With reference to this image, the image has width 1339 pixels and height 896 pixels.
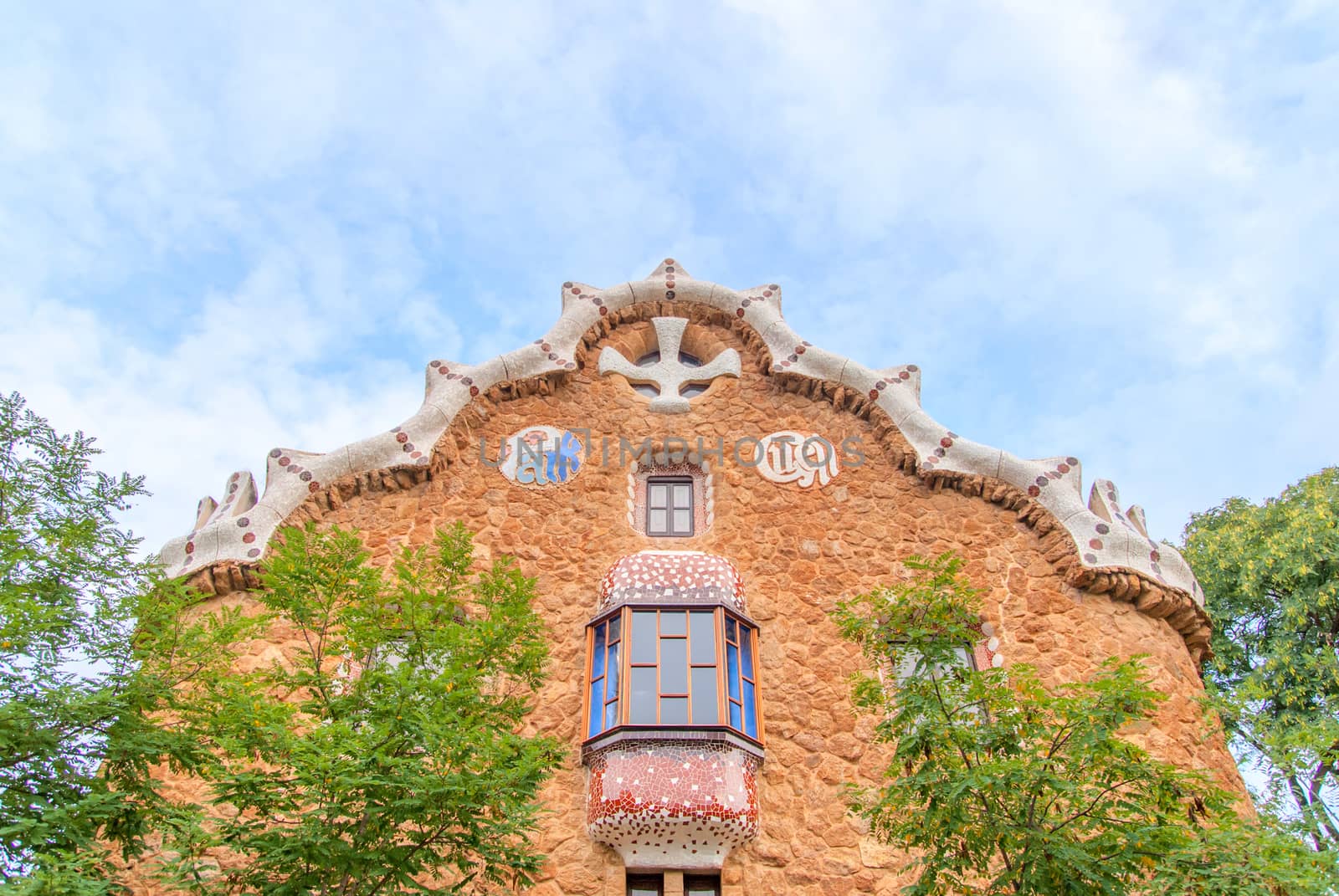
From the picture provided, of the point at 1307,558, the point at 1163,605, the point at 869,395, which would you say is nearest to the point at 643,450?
the point at 869,395

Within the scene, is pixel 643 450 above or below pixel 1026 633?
above

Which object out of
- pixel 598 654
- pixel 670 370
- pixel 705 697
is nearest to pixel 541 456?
pixel 670 370

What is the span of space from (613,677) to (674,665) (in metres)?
0.45

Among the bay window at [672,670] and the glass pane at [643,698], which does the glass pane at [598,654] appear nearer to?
the bay window at [672,670]

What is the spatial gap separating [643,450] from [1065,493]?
11.7 ft

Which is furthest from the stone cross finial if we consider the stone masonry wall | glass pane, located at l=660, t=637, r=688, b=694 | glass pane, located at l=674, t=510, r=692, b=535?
glass pane, located at l=660, t=637, r=688, b=694

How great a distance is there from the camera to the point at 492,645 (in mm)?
6199

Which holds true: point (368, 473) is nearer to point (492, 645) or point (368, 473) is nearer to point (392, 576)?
point (392, 576)

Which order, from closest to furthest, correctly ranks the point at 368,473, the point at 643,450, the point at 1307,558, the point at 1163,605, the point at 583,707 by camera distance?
the point at 583,707
the point at 1163,605
the point at 368,473
the point at 643,450
the point at 1307,558

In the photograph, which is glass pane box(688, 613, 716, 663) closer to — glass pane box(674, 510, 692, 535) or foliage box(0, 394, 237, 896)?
glass pane box(674, 510, 692, 535)

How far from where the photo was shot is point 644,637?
804 cm

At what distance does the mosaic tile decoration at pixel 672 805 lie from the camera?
7.10m

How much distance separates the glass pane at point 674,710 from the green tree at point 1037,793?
1.58 meters

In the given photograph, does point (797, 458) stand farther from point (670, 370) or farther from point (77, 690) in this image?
point (77, 690)
